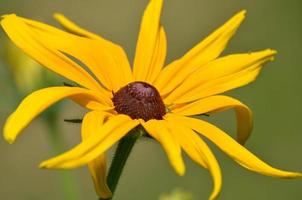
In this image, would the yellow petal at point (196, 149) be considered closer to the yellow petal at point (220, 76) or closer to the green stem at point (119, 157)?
the green stem at point (119, 157)

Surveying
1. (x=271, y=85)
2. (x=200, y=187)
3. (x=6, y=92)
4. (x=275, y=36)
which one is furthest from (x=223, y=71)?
(x=275, y=36)

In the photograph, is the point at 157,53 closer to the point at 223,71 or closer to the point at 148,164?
the point at 223,71

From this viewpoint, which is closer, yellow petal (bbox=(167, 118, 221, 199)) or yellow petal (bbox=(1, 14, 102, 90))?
yellow petal (bbox=(167, 118, 221, 199))

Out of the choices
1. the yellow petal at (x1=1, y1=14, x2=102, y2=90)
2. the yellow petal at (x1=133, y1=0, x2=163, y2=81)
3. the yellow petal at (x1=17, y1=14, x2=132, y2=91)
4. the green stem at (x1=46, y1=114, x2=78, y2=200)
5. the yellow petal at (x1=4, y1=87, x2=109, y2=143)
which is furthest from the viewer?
the green stem at (x1=46, y1=114, x2=78, y2=200)

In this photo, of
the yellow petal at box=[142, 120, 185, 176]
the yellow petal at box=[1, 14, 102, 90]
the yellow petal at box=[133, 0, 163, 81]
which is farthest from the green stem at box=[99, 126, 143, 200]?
the yellow petal at box=[133, 0, 163, 81]

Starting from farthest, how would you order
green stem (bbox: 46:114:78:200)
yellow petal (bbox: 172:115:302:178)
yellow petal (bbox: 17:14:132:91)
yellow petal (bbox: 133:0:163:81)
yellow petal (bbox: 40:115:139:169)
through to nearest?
1. green stem (bbox: 46:114:78:200)
2. yellow petal (bbox: 133:0:163:81)
3. yellow petal (bbox: 17:14:132:91)
4. yellow petal (bbox: 172:115:302:178)
5. yellow petal (bbox: 40:115:139:169)

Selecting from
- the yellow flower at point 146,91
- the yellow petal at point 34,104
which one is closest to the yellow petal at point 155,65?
the yellow flower at point 146,91

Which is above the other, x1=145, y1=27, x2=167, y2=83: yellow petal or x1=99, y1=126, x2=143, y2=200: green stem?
x1=145, y1=27, x2=167, y2=83: yellow petal

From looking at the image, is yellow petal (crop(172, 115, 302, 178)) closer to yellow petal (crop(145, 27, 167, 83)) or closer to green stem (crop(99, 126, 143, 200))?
green stem (crop(99, 126, 143, 200))
